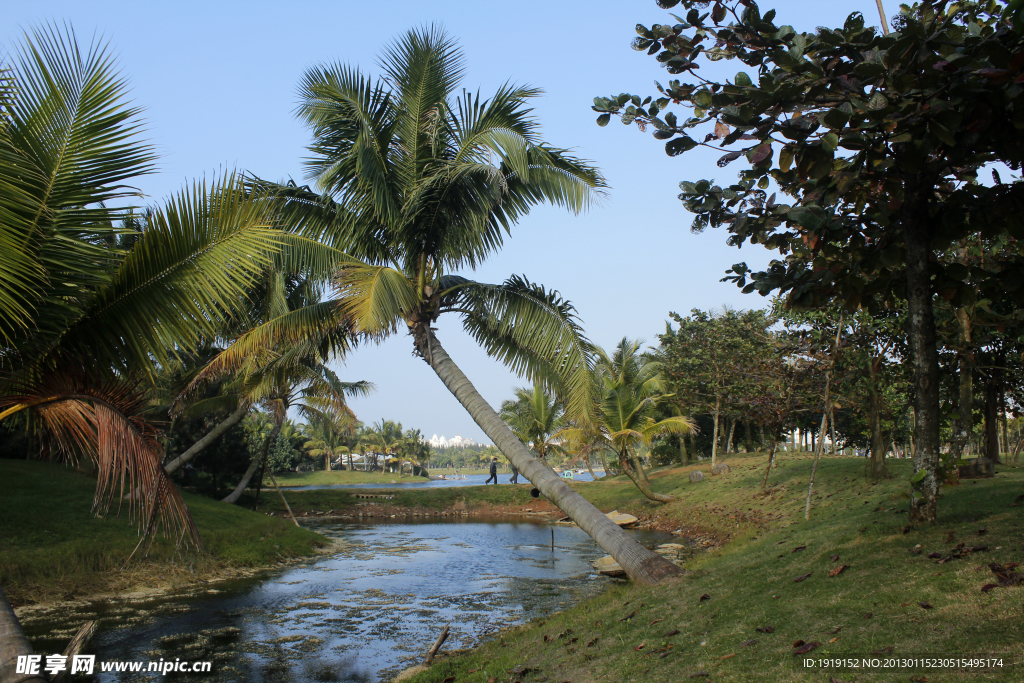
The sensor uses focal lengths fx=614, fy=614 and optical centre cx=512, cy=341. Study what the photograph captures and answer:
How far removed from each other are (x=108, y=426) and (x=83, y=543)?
38.1ft

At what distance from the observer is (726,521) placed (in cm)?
1958

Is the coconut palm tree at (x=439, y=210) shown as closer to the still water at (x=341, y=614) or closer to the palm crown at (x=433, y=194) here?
the palm crown at (x=433, y=194)

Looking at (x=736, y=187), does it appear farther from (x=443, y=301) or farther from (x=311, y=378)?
(x=311, y=378)

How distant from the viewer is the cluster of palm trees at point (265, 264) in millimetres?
4398

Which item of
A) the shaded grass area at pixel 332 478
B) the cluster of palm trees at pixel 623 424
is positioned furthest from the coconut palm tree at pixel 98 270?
the shaded grass area at pixel 332 478

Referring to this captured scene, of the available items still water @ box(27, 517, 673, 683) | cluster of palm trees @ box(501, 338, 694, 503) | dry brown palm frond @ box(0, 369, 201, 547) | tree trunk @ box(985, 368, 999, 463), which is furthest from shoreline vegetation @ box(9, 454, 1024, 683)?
cluster of palm trees @ box(501, 338, 694, 503)

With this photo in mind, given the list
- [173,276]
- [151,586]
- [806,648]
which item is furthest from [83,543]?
[806,648]

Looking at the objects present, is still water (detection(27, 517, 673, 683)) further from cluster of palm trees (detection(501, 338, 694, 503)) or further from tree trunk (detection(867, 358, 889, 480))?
tree trunk (detection(867, 358, 889, 480))

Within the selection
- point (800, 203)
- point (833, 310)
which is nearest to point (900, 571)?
point (800, 203)

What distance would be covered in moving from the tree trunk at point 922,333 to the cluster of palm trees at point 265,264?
4026 millimetres

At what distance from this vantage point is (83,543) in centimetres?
1351

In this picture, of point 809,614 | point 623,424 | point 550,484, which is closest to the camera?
point 809,614

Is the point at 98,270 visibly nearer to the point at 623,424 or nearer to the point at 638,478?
the point at 623,424

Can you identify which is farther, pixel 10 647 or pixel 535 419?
pixel 535 419
